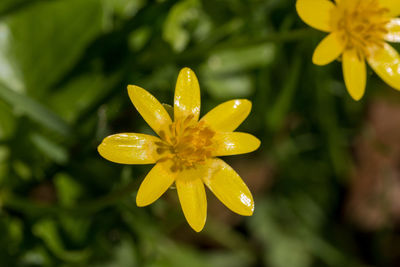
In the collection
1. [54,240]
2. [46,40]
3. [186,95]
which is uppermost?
[46,40]

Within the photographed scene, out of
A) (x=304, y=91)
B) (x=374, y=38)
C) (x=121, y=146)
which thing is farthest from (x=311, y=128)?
(x=121, y=146)

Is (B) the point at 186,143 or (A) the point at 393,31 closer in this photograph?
(B) the point at 186,143

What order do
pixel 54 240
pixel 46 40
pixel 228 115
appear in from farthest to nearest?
pixel 46 40 → pixel 54 240 → pixel 228 115

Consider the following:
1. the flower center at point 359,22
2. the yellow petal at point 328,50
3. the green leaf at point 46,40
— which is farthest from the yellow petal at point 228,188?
the green leaf at point 46,40

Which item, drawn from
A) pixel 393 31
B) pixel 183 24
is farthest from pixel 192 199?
pixel 183 24

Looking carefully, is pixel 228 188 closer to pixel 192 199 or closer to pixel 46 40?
pixel 192 199

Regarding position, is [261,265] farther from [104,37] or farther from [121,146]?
[121,146]
